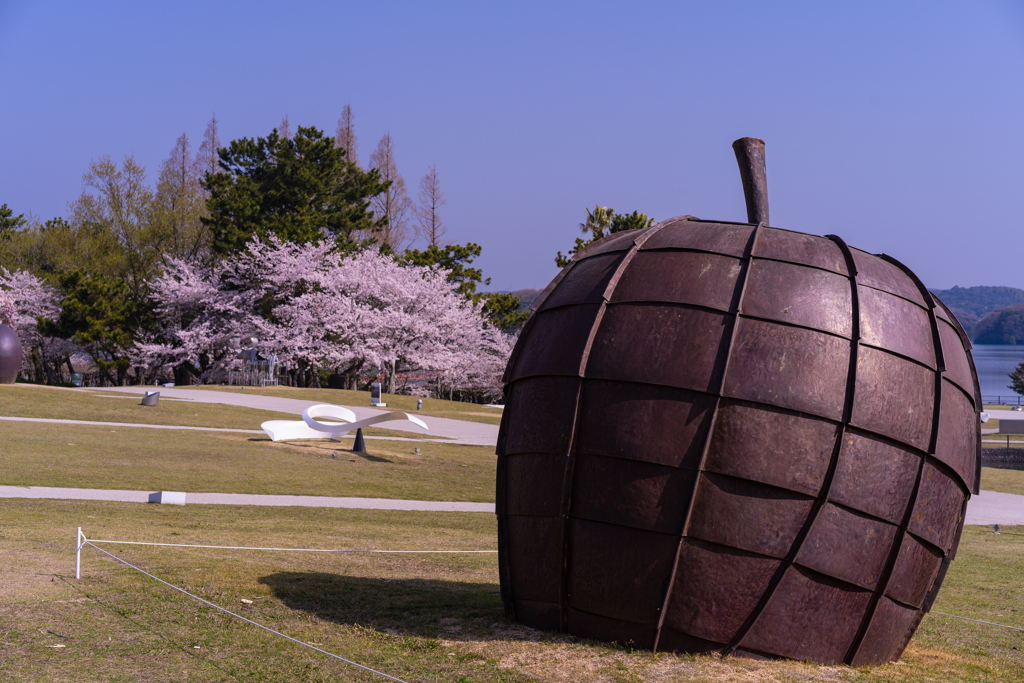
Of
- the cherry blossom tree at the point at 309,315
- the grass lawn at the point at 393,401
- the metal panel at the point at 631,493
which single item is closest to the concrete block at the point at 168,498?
the metal panel at the point at 631,493

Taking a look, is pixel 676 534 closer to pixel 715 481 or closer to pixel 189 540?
pixel 715 481

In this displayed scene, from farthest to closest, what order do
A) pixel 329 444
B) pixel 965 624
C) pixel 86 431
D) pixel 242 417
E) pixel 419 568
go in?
pixel 242 417, pixel 329 444, pixel 86 431, pixel 419 568, pixel 965 624

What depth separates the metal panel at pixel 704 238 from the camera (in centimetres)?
602

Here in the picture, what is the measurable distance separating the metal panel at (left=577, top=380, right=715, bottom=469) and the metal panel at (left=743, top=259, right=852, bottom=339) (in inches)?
30.0

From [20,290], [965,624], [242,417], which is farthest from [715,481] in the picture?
[20,290]

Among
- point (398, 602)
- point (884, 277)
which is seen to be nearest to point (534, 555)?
point (398, 602)

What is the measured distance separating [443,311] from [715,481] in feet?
145

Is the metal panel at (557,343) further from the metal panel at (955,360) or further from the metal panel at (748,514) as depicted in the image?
the metal panel at (955,360)

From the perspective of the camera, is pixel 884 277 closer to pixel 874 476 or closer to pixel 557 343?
pixel 874 476

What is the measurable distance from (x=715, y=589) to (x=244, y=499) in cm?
1162

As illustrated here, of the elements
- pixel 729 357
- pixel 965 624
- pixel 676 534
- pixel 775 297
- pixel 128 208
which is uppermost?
pixel 128 208

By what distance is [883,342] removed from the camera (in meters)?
5.69

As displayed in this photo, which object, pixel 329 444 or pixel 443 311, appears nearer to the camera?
pixel 329 444

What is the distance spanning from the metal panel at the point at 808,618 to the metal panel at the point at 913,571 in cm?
29
